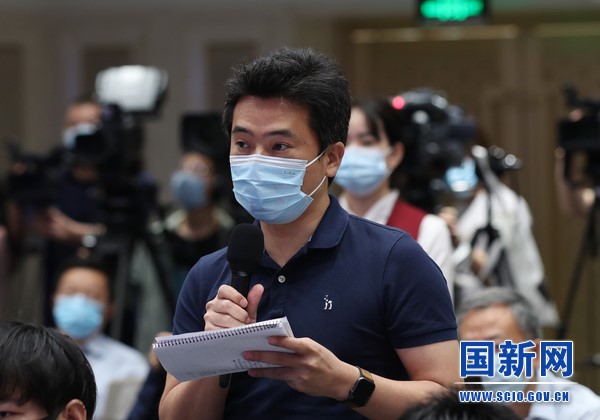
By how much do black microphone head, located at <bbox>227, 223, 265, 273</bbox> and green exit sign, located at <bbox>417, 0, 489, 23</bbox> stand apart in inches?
124

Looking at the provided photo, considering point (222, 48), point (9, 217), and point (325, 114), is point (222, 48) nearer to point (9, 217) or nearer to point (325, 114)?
point (9, 217)

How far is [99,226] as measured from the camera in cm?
434

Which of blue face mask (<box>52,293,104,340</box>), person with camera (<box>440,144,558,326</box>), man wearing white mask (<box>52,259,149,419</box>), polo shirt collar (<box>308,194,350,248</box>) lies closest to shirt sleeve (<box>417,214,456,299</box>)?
polo shirt collar (<box>308,194,350,248</box>)

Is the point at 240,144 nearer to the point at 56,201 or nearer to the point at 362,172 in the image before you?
the point at 362,172

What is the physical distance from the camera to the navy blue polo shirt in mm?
1842

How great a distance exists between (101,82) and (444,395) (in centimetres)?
291

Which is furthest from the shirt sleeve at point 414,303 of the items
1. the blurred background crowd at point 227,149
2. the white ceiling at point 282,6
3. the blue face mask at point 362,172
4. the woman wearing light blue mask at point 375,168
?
the white ceiling at point 282,6

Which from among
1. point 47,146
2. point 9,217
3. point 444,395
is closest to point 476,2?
point 9,217

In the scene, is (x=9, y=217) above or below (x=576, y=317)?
above

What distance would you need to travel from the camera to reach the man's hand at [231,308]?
173 cm

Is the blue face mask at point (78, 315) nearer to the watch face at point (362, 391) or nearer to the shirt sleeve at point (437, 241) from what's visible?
the shirt sleeve at point (437, 241)

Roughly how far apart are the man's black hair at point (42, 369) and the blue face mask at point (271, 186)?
37 centimetres

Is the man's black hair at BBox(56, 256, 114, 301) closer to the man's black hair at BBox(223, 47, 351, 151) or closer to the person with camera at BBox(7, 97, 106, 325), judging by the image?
the person with camera at BBox(7, 97, 106, 325)

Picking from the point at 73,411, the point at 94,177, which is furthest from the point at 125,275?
the point at 73,411
